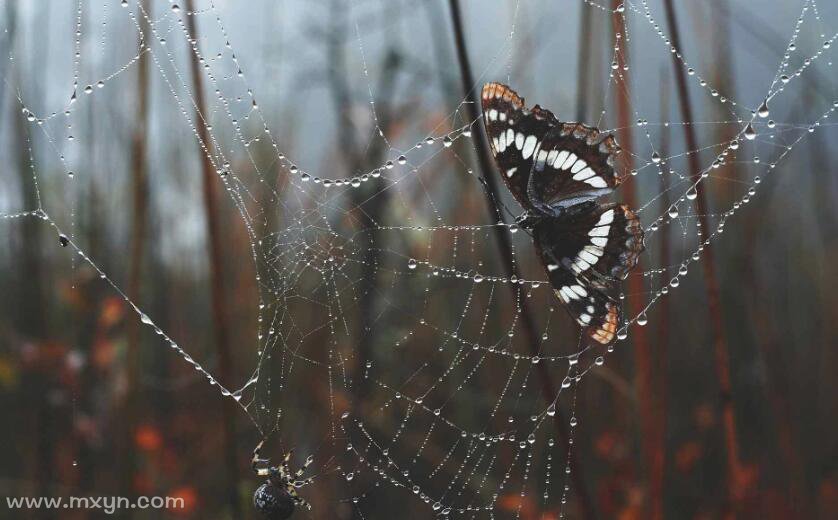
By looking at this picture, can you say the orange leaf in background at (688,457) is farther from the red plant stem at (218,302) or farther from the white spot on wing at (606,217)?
the red plant stem at (218,302)

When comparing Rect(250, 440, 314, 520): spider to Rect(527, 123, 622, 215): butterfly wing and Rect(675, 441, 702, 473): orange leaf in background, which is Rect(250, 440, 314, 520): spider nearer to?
Rect(527, 123, 622, 215): butterfly wing

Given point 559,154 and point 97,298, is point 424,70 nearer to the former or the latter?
point 559,154

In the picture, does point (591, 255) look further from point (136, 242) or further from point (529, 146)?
point (136, 242)

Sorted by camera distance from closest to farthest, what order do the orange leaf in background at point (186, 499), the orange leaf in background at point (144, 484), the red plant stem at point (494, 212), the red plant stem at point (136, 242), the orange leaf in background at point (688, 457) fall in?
the red plant stem at point (494, 212)
the red plant stem at point (136, 242)
the orange leaf in background at point (186, 499)
the orange leaf in background at point (144, 484)
the orange leaf in background at point (688, 457)

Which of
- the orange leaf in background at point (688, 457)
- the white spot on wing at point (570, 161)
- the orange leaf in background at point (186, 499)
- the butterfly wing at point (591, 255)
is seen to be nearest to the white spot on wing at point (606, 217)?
the butterfly wing at point (591, 255)

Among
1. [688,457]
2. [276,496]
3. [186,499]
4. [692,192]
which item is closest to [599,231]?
[692,192]

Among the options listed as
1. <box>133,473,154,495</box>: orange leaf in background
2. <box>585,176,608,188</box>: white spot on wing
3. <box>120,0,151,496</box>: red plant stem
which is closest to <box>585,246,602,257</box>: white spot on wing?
<box>585,176,608,188</box>: white spot on wing
